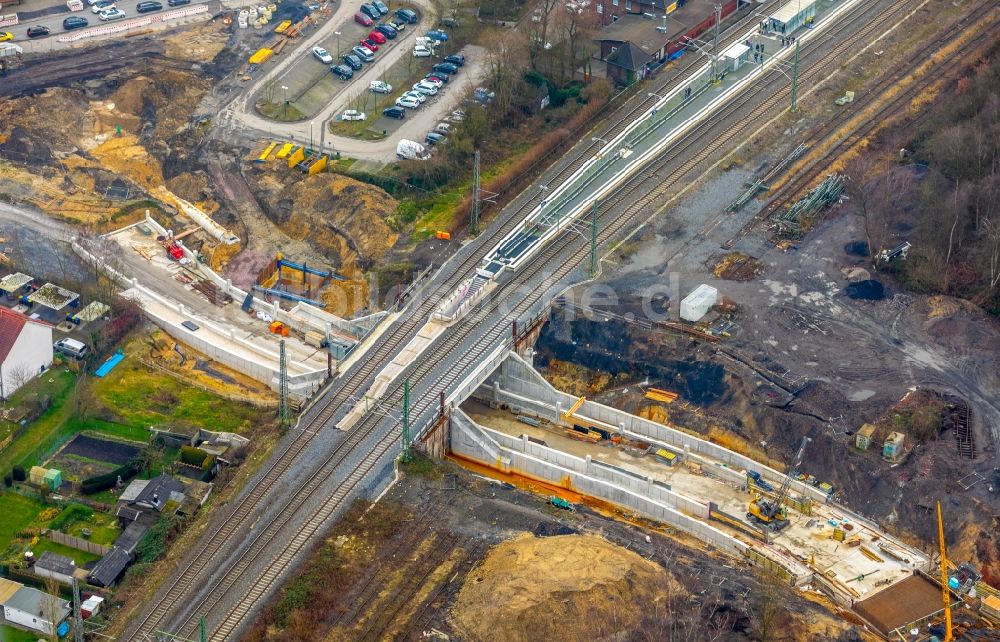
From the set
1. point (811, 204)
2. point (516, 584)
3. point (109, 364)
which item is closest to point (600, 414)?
point (516, 584)

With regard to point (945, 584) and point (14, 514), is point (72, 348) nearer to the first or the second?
point (14, 514)

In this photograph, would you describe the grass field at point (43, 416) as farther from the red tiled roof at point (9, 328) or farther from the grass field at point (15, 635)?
the grass field at point (15, 635)

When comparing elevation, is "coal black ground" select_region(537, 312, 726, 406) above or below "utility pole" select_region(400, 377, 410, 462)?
below

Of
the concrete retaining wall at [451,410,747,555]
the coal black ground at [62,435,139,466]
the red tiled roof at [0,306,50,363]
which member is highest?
the red tiled roof at [0,306,50,363]

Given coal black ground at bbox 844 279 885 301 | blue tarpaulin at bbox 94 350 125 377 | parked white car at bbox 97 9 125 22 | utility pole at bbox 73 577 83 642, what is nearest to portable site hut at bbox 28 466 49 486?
blue tarpaulin at bbox 94 350 125 377

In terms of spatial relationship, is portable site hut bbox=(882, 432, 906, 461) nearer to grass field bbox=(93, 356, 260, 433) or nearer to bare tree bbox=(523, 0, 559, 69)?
grass field bbox=(93, 356, 260, 433)

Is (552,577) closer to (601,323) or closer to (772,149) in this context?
(601,323)

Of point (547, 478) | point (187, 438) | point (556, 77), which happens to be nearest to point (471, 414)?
point (547, 478)
